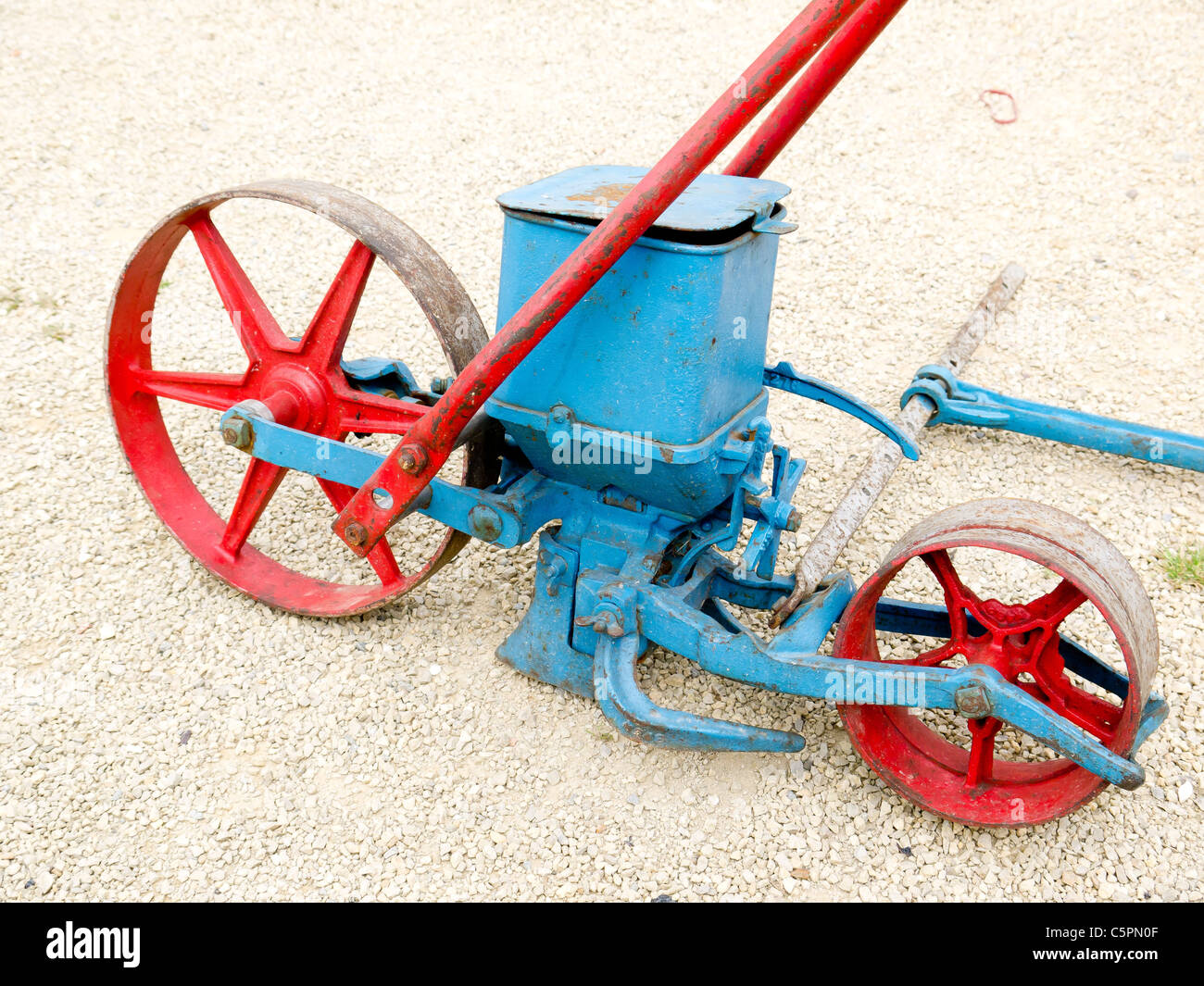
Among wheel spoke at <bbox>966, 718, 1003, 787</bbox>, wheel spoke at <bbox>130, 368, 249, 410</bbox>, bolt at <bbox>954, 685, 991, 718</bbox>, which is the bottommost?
wheel spoke at <bbox>966, 718, 1003, 787</bbox>

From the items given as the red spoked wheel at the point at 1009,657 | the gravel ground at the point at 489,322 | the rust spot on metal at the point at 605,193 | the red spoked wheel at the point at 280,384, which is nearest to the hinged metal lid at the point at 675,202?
the rust spot on metal at the point at 605,193

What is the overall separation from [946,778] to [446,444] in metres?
1.47

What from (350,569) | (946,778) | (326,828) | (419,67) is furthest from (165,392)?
(419,67)

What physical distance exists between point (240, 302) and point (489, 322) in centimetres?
177

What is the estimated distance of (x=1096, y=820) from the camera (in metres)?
2.53

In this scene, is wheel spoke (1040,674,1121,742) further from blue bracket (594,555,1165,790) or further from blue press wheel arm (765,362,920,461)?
blue press wheel arm (765,362,920,461)

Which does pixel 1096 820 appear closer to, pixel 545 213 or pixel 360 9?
pixel 545 213

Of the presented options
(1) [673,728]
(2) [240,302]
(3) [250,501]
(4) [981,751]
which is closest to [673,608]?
(1) [673,728]

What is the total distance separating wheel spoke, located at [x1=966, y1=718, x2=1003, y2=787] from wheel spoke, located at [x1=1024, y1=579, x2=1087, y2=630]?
0.85 ft

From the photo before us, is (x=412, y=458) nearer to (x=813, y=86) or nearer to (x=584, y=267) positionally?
(x=584, y=267)

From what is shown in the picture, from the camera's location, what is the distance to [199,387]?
3.13m

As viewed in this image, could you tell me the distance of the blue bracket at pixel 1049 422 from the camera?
12.1ft

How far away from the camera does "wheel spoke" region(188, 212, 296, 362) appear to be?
9.86 ft

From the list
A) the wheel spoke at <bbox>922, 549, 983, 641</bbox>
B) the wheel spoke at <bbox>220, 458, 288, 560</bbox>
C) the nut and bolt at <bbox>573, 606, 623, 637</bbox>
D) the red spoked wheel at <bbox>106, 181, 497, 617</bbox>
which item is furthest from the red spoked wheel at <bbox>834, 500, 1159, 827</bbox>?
the wheel spoke at <bbox>220, 458, 288, 560</bbox>
